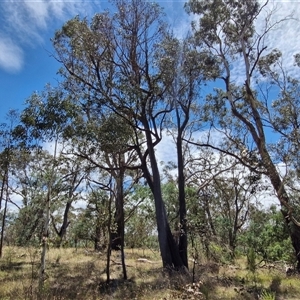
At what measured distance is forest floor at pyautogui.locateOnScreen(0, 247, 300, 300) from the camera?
28.0 feet

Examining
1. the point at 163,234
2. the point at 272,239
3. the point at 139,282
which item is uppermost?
the point at 163,234

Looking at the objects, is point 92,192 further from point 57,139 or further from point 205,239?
point 205,239

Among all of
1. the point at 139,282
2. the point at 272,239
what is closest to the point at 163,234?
the point at 139,282

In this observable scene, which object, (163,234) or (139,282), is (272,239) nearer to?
(163,234)

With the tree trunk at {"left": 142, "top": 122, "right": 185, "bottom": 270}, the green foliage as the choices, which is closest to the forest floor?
the tree trunk at {"left": 142, "top": 122, "right": 185, "bottom": 270}

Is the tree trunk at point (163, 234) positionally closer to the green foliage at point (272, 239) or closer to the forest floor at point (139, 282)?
the forest floor at point (139, 282)

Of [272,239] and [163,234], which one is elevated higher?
[163,234]

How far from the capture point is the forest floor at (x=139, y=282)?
28.0ft

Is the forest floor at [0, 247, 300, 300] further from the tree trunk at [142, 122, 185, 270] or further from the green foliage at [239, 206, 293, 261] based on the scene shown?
the green foliage at [239, 206, 293, 261]

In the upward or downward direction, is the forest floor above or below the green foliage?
below

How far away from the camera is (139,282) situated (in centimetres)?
1067

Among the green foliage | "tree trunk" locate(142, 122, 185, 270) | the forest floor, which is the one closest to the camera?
the forest floor

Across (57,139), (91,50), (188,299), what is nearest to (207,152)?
(91,50)

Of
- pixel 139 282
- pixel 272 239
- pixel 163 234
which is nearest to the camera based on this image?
pixel 139 282
